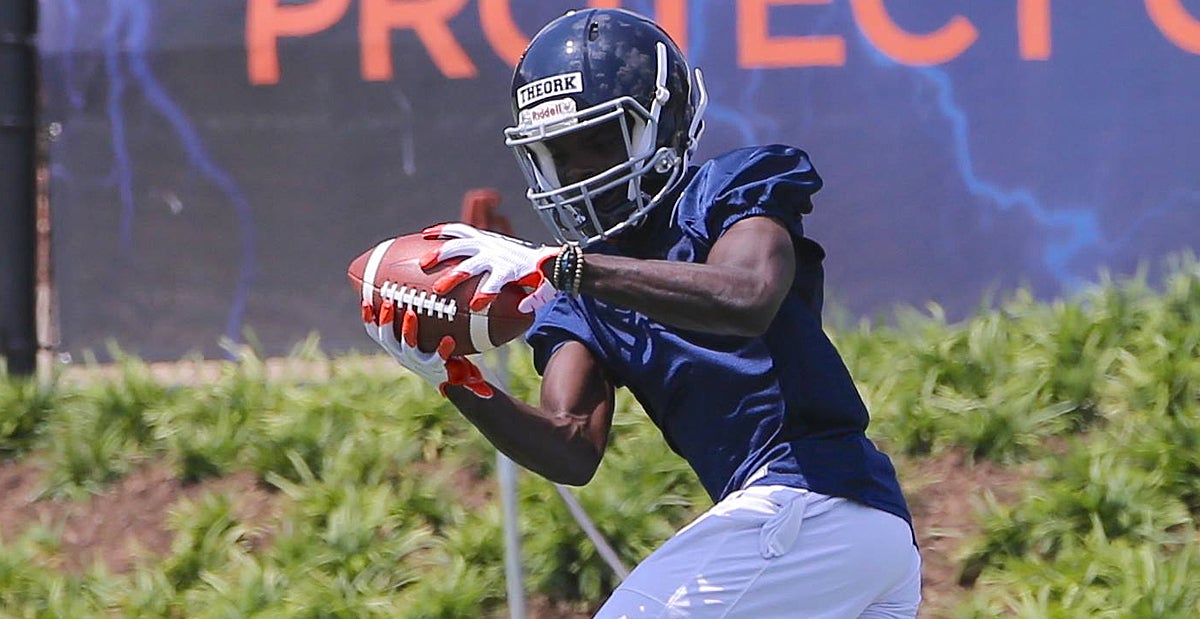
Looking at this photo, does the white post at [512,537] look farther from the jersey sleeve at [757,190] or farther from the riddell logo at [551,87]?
the jersey sleeve at [757,190]

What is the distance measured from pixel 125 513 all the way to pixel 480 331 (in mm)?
3274

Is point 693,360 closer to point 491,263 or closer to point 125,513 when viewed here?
point 491,263

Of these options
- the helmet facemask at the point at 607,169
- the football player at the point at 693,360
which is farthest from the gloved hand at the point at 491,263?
the helmet facemask at the point at 607,169

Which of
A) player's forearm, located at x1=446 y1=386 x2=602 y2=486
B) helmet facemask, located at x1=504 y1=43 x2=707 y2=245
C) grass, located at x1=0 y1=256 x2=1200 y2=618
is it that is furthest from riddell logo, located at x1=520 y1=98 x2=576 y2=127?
grass, located at x1=0 y1=256 x2=1200 y2=618

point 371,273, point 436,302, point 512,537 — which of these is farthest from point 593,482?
point 436,302

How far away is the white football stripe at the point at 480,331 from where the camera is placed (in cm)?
287

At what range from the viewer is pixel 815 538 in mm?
2947

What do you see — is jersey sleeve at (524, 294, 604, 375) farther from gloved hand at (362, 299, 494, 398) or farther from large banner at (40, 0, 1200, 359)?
large banner at (40, 0, 1200, 359)

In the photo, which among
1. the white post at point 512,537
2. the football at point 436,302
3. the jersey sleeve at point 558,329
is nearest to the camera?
the football at point 436,302

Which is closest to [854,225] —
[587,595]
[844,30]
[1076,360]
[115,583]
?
[844,30]

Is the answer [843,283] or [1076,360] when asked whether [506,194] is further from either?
[1076,360]

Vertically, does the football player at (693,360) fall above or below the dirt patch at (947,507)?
above

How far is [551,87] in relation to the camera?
3.07m

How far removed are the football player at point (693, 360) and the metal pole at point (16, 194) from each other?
425 centimetres
